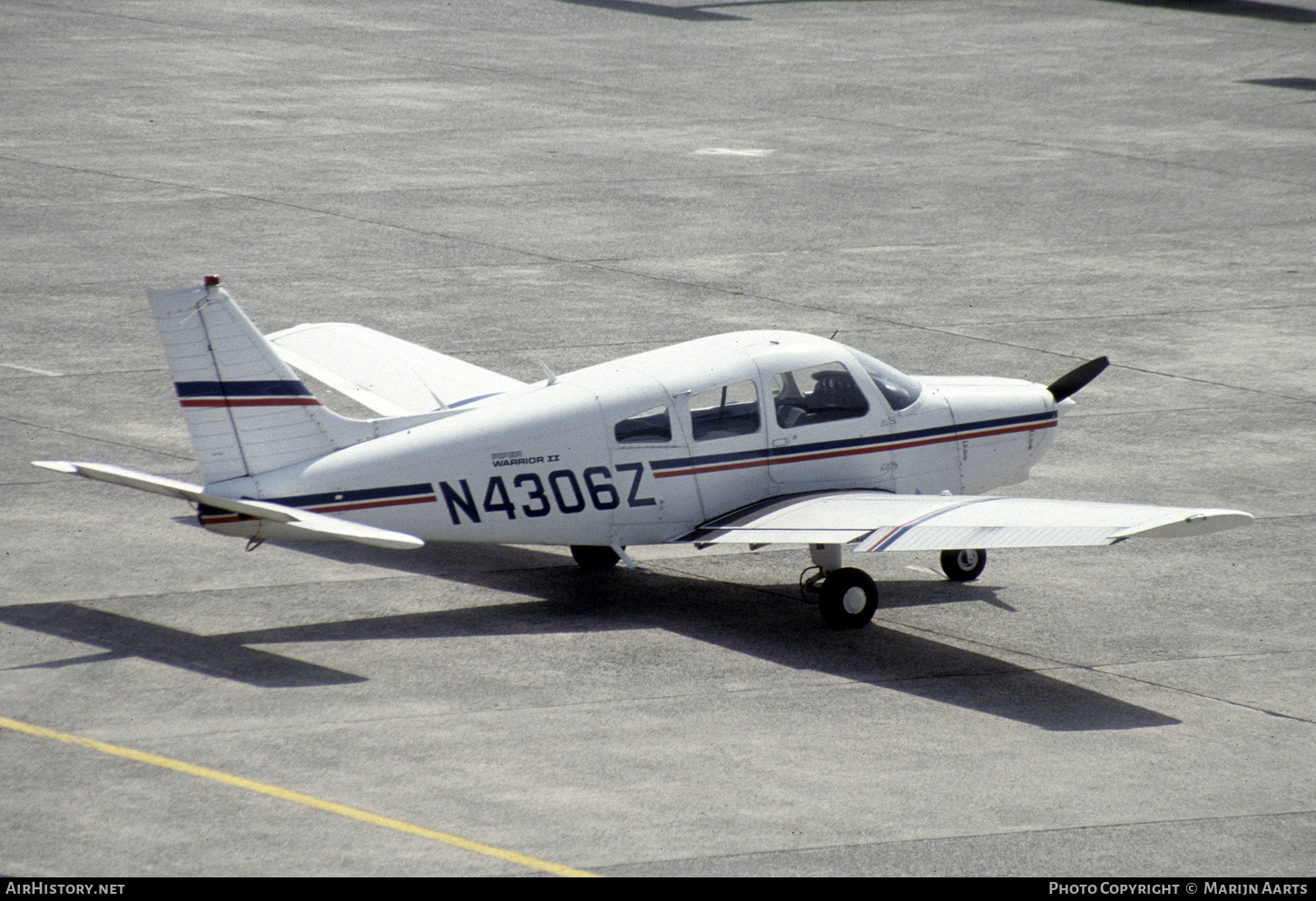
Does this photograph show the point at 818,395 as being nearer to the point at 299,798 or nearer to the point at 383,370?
the point at 383,370

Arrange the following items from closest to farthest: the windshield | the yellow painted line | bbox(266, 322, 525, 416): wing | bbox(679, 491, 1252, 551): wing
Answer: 1. the yellow painted line
2. bbox(679, 491, 1252, 551): wing
3. the windshield
4. bbox(266, 322, 525, 416): wing

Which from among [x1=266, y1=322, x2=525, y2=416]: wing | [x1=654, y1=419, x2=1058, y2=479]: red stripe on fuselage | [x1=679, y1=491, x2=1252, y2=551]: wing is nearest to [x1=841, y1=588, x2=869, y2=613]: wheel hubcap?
[x1=679, y1=491, x2=1252, y2=551]: wing

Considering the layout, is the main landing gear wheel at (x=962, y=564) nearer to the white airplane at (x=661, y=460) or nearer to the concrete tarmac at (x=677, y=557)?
the white airplane at (x=661, y=460)

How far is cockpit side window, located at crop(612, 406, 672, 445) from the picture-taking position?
14.8 m

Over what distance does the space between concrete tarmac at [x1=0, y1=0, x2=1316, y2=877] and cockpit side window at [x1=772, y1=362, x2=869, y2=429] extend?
1.63 m

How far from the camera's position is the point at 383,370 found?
18.0m

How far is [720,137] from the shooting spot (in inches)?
1438

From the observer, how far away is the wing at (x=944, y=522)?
1309 centimetres

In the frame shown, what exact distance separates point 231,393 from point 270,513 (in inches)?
47.6

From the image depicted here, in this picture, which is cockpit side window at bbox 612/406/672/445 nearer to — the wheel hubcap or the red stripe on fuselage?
the red stripe on fuselage

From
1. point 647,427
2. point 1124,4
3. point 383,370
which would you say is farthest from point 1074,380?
point 1124,4

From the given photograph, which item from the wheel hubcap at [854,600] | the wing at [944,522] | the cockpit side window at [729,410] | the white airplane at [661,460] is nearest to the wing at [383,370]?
the white airplane at [661,460]

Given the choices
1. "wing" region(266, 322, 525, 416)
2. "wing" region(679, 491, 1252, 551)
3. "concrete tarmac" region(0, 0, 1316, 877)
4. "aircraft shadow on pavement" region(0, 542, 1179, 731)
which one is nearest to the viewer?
"concrete tarmac" region(0, 0, 1316, 877)

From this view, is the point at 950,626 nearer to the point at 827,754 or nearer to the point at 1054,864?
the point at 827,754
